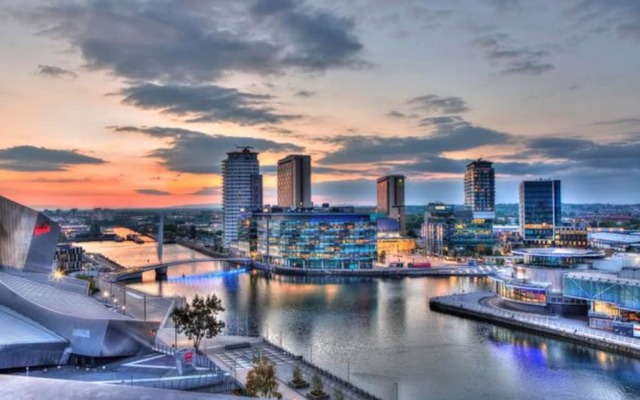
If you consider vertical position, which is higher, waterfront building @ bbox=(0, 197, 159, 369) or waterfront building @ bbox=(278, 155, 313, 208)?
waterfront building @ bbox=(278, 155, 313, 208)

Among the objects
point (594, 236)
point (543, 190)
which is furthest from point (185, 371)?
point (543, 190)

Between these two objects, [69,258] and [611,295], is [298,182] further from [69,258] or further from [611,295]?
[611,295]

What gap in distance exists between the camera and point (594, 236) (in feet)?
269

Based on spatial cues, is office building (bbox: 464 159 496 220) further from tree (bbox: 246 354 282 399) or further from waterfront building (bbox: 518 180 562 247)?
tree (bbox: 246 354 282 399)

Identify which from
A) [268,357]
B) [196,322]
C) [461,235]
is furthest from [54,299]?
[461,235]

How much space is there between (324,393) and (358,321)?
21.3 metres

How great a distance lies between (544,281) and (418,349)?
1559 centimetres

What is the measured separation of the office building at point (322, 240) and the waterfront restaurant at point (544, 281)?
40.7m

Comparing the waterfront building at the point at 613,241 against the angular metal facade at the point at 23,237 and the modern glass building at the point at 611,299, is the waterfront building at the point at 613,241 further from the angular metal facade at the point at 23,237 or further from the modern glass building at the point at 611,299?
the angular metal facade at the point at 23,237

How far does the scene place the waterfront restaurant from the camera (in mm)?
45281

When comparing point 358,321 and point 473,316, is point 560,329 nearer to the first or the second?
point 473,316

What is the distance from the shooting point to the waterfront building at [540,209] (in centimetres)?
11438

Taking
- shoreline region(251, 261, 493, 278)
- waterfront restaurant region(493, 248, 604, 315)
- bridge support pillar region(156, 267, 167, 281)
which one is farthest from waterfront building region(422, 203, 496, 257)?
waterfront restaurant region(493, 248, 604, 315)

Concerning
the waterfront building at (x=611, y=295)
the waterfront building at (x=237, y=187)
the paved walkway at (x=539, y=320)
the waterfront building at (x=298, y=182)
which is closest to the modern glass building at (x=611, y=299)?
the waterfront building at (x=611, y=295)
